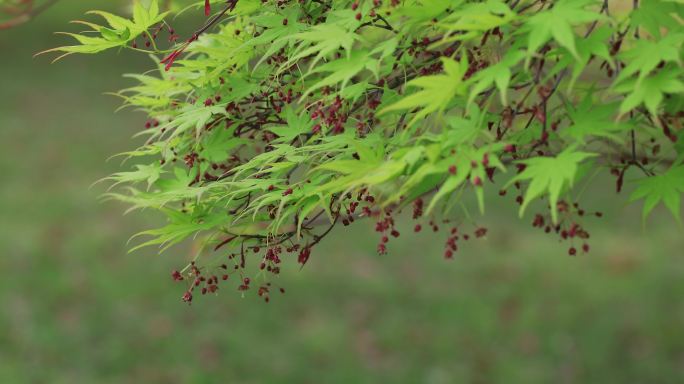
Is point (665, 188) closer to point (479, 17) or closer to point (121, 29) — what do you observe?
point (479, 17)

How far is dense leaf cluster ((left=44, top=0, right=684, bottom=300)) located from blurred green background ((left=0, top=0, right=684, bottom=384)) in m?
4.23

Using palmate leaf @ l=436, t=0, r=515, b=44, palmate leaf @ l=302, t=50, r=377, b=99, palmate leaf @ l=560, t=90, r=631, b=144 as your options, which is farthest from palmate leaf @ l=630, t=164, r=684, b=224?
palmate leaf @ l=302, t=50, r=377, b=99

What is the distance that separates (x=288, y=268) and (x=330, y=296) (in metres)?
0.67

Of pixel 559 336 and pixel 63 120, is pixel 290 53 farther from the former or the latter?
pixel 63 120

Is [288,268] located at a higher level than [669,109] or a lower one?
lower

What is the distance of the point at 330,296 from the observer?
841 cm

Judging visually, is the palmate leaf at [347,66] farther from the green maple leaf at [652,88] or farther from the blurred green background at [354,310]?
the blurred green background at [354,310]

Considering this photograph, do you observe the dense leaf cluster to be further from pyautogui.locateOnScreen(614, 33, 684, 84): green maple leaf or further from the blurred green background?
the blurred green background

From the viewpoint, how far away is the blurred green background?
23.7 ft

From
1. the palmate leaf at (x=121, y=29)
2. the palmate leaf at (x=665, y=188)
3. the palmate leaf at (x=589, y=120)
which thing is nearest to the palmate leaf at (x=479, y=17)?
the palmate leaf at (x=589, y=120)

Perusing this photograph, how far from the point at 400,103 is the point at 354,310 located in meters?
6.08

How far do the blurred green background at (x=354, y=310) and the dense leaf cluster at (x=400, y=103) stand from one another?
13.9 ft

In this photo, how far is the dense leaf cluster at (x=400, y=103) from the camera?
88.7 inches

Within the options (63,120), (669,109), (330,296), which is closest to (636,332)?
(330,296)
